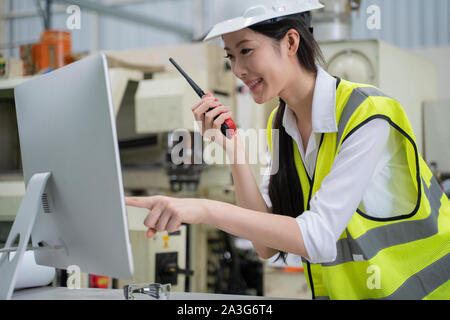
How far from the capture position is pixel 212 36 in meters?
1.03

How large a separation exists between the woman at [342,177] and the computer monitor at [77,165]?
10 centimetres

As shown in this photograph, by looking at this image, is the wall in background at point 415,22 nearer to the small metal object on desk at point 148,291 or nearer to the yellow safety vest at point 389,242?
the yellow safety vest at point 389,242

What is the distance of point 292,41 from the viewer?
108cm

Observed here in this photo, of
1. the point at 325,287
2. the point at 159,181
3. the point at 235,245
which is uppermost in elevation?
the point at 325,287

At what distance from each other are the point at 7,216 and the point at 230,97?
176 cm

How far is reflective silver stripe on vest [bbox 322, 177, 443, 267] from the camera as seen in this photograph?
1.00 m

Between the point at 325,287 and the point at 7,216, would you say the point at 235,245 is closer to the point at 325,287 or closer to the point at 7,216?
the point at 7,216

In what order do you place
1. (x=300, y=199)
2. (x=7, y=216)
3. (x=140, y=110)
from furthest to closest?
(x=140, y=110)
(x=7, y=216)
(x=300, y=199)

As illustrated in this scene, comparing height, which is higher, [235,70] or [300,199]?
[235,70]

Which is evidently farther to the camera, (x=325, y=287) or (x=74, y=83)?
(x=325, y=287)

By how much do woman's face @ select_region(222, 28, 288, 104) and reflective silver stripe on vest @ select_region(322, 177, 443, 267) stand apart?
34 cm

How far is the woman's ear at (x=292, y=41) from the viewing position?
1.07 m

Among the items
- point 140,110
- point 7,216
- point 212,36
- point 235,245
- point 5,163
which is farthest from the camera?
point 235,245

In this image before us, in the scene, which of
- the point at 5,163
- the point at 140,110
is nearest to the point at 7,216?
the point at 5,163
